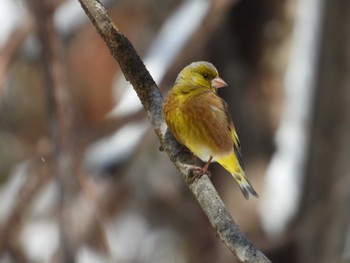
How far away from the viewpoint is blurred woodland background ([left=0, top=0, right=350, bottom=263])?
441 cm

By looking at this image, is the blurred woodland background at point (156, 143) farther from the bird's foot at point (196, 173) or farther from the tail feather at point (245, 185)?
the bird's foot at point (196, 173)

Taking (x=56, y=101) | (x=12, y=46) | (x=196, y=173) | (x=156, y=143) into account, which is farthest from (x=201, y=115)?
(x=156, y=143)

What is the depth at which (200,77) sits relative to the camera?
147 centimetres

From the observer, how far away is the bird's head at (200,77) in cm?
146

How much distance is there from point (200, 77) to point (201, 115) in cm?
7

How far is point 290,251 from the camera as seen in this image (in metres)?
5.32

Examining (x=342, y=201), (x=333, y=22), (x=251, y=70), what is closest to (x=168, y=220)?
(x=251, y=70)

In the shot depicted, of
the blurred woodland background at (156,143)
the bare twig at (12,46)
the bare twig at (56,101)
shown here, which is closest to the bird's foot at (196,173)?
the bare twig at (56,101)

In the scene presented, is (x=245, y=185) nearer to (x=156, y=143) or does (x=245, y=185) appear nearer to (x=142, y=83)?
(x=142, y=83)

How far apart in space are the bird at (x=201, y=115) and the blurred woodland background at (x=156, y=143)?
66.4 inches

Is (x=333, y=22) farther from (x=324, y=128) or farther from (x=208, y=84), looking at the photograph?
(x=208, y=84)

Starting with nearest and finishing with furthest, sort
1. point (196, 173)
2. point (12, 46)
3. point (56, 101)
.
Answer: point (196, 173) < point (56, 101) < point (12, 46)

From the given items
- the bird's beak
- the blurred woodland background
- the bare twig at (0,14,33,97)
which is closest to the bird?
the bird's beak

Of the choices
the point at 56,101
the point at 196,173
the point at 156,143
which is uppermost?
the point at 196,173
